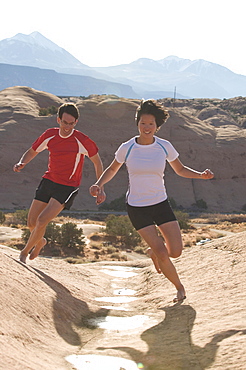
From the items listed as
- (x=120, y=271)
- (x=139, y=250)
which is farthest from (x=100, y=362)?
(x=139, y=250)

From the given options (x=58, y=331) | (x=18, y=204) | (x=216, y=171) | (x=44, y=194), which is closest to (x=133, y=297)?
(x=44, y=194)

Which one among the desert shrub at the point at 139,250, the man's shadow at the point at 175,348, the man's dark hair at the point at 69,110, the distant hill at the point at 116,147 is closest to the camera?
the man's shadow at the point at 175,348

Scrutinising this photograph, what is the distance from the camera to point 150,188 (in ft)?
16.5

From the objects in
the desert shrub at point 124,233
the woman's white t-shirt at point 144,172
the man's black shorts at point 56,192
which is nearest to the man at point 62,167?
the man's black shorts at point 56,192

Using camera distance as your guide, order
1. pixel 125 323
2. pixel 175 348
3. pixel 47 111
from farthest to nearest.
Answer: pixel 47 111
pixel 125 323
pixel 175 348

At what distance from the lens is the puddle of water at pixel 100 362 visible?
3.41 metres

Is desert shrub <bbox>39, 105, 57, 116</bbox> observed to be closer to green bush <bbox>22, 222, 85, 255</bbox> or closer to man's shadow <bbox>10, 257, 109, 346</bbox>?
green bush <bbox>22, 222, 85, 255</bbox>

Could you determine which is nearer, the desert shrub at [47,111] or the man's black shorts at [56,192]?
the man's black shorts at [56,192]

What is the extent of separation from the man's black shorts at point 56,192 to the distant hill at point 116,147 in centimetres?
3469

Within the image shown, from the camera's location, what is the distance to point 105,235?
23.3m

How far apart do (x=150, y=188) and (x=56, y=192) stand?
60.6 inches

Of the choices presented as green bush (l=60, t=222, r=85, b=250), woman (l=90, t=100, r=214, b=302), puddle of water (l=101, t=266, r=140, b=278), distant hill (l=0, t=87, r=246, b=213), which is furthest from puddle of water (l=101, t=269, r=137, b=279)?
distant hill (l=0, t=87, r=246, b=213)

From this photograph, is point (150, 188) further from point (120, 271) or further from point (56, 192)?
point (120, 271)

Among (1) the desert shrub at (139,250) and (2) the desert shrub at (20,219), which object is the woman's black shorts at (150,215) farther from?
(2) the desert shrub at (20,219)
